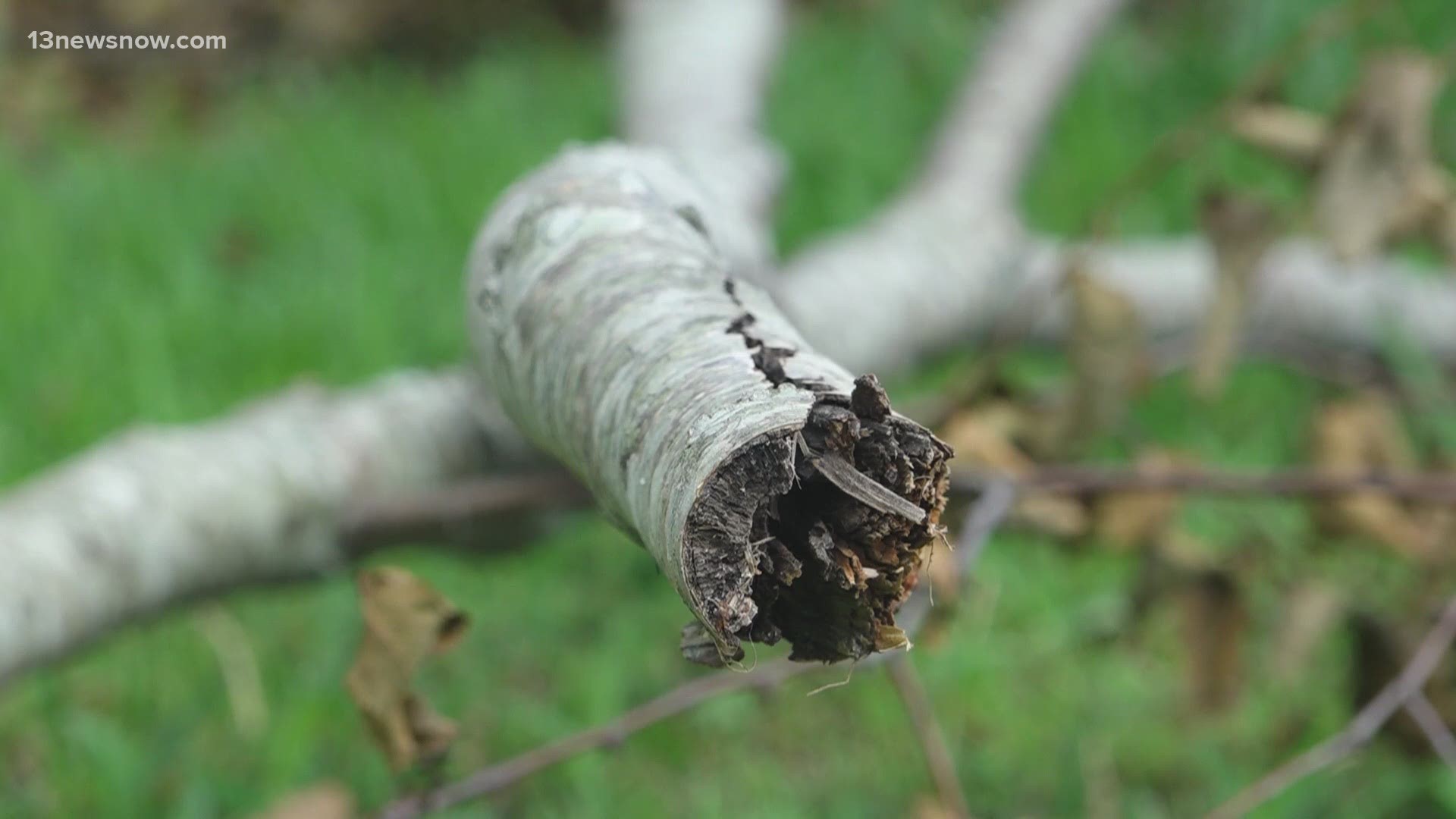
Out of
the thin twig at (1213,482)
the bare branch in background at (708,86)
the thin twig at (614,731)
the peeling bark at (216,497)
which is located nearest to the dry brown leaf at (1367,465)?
the thin twig at (1213,482)

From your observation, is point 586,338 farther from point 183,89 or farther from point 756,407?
point 183,89

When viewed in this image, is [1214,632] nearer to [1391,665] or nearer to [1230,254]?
[1391,665]

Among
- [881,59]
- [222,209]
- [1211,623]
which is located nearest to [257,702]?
[1211,623]

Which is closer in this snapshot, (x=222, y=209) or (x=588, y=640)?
(x=588, y=640)

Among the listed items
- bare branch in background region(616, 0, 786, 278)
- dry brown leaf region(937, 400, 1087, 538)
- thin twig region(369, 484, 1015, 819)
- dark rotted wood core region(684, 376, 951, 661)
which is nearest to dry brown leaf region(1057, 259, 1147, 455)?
dry brown leaf region(937, 400, 1087, 538)

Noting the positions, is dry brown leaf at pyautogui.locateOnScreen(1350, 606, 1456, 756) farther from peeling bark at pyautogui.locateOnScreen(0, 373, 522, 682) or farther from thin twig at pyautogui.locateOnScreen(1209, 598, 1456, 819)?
peeling bark at pyautogui.locateOnScreen(0, 373, 522, 682)

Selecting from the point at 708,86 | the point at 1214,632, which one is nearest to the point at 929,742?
the point at 1214,632

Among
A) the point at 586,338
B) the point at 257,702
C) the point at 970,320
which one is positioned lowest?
the point at 257,702
